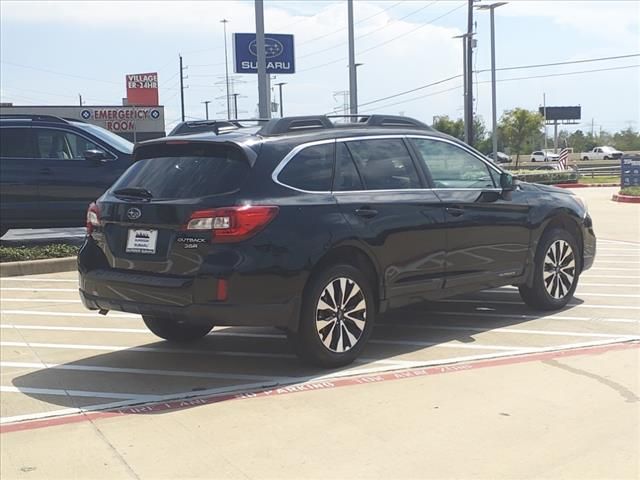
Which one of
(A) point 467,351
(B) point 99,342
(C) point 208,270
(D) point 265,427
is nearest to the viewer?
(D) point 265,427

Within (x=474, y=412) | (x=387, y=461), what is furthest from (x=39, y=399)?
(x=474, y=412)

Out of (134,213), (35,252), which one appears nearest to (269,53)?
(35,252)

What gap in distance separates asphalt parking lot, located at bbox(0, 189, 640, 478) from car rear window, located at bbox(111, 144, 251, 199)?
1.36 m

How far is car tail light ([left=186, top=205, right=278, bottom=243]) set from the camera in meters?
5.18

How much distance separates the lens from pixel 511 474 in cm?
393

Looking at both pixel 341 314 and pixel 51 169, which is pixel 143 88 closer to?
pixel 51 169

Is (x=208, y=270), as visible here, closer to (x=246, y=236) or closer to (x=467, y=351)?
(x=246, y=236)

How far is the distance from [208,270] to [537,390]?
231 centimetres

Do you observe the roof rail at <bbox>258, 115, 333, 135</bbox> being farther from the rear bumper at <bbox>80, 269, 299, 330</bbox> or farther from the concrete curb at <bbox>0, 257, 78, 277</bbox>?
the concrete curb at <bbox>0, 257, 78, 277</bbox>

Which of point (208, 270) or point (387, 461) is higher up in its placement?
point (208, 270)

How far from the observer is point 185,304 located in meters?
5.24

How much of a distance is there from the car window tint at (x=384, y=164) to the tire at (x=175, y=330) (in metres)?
1.87

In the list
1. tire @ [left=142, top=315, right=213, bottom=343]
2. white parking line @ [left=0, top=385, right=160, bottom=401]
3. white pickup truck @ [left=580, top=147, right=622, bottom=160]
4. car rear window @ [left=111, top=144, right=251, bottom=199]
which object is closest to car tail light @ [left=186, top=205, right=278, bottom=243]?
car rear window @ [left=111, top=144, right=251, bottom=199]

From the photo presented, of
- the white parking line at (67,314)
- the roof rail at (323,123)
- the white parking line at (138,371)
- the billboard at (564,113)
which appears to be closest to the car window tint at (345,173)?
the roof rail at (323,123)
